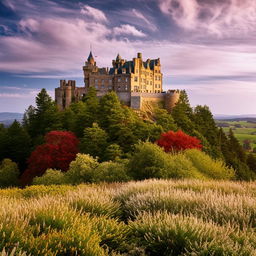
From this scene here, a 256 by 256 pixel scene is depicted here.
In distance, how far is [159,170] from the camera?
2153cm

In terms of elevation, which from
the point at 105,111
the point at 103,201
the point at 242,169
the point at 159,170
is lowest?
the point at 242,169

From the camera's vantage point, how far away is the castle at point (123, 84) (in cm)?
7675

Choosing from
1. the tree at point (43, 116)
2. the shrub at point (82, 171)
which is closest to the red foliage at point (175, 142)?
the shrub at point (82, 171)

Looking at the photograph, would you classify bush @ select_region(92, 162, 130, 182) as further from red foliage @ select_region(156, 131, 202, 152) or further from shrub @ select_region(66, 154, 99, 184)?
red foliage @ select_region(156, 131, 202, 152)

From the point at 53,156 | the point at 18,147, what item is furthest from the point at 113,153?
the point at 18,147

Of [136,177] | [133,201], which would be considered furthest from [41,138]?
[133,201]

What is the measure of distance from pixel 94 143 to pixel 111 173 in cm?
1755

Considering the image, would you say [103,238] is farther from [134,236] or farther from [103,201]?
[103,201]

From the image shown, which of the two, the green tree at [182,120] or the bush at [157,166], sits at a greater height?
the green tree at [182,120]

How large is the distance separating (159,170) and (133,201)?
12.1 metres

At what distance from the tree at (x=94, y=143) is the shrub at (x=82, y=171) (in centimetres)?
1140

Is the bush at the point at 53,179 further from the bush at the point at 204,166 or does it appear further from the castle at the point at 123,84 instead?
the castle at the point at 123,84

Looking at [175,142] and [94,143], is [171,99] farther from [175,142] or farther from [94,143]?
[175,142]

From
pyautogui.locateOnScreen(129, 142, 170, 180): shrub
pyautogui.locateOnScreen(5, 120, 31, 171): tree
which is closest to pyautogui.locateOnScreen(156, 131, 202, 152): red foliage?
pyautogui.locateOnScreen(129, 142, 170, 180): shrub
